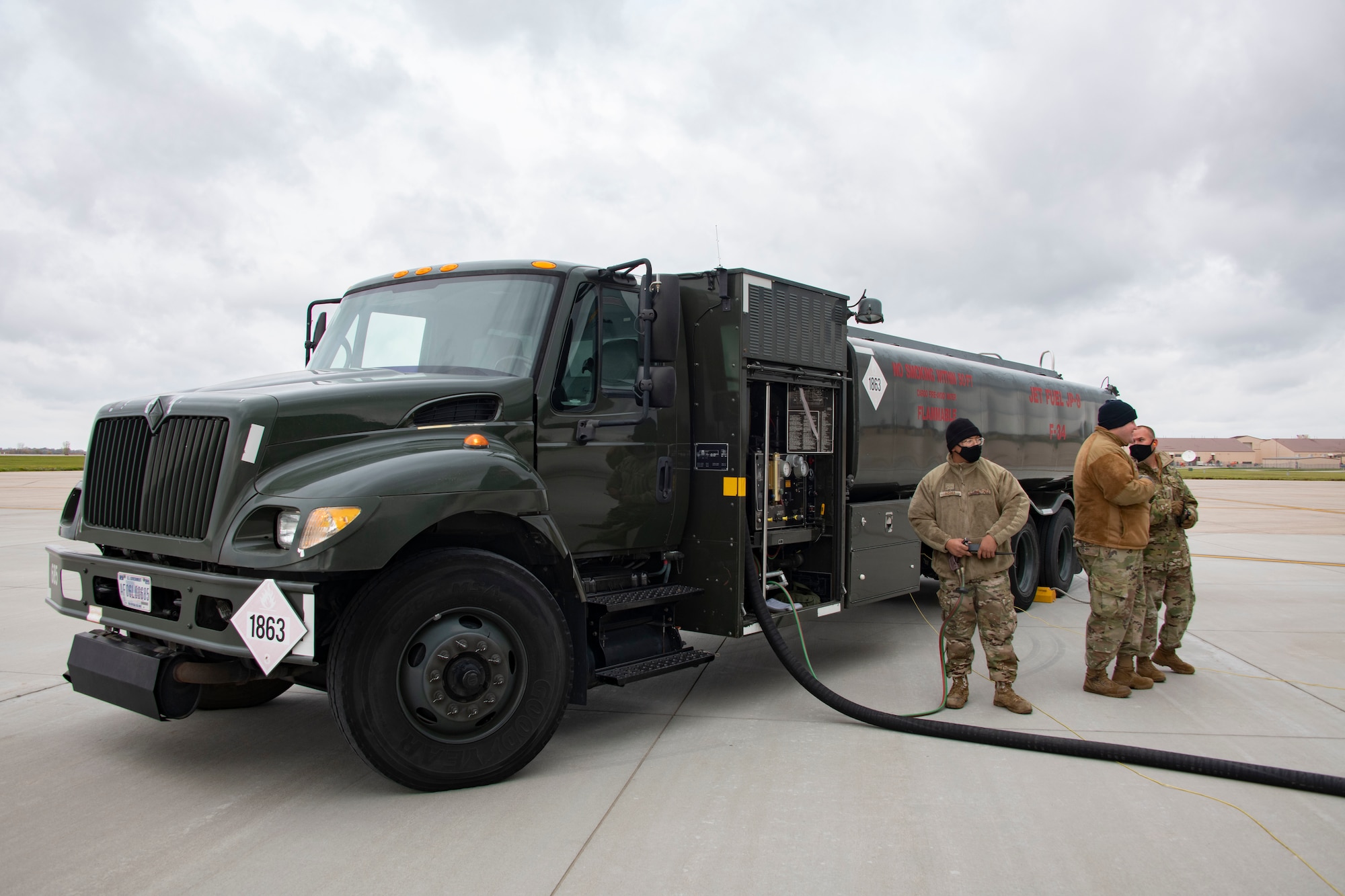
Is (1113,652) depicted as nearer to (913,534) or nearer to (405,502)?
(913,534)

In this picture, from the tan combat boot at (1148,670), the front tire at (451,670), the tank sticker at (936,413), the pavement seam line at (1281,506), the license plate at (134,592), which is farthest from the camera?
the pavement seam line at (1281,506)

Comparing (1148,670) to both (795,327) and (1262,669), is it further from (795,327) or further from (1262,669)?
(795,327)

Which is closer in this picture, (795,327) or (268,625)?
(268,625)

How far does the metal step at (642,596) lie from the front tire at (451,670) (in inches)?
22.4

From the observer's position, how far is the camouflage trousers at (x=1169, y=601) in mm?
6500

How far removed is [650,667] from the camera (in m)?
5.08

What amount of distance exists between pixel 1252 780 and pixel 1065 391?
7421mm

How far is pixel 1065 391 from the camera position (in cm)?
1102

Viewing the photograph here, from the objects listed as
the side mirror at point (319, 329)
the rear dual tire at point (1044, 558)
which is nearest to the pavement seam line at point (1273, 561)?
the rear dual tire at point (1044, 558)

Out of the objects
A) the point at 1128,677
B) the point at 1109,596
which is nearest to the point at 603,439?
the point at 1109,596

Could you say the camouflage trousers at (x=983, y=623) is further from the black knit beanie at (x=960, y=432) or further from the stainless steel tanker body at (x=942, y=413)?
the stainless steel tanker body at (x=942, y=413)

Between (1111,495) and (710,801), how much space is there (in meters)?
3.40

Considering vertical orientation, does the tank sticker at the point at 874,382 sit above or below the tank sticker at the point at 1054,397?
below

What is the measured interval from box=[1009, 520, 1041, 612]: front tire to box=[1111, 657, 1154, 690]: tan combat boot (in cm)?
344
